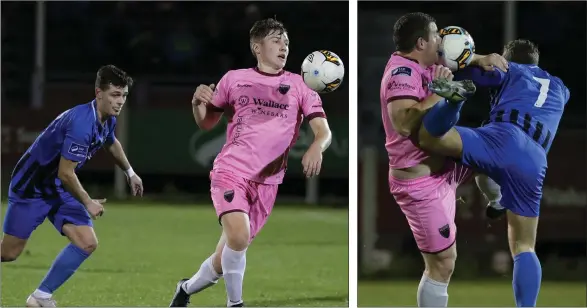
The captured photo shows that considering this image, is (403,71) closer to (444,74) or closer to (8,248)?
(444,74)

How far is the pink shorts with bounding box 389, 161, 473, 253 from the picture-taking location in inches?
188

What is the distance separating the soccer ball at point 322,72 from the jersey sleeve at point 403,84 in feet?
0.83

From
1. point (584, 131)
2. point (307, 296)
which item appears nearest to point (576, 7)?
point (584, 131)

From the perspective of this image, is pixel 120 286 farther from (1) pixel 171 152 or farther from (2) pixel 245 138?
(1) pixel 171 152

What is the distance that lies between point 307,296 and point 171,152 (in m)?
4.77

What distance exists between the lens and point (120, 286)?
641 cm

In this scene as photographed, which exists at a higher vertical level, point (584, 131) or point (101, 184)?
point (584, 131)

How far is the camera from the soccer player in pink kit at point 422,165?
474cm

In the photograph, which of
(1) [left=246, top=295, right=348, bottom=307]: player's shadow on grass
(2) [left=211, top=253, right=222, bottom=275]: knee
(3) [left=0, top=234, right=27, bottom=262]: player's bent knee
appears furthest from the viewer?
(1) [left=246, top=295, right=348, bottom=307]: player's shadow on grass

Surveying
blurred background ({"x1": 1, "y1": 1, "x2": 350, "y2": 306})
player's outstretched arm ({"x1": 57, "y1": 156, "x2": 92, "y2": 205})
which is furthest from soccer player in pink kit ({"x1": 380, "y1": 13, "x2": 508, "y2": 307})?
blurred background ({"x1": 1, "y1": 1, "x2": 350, "y2": 306})

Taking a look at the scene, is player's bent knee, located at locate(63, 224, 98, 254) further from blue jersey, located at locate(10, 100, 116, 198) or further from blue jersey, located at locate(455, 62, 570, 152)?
blue jersey, located at locate(455, 62, 570, 152)

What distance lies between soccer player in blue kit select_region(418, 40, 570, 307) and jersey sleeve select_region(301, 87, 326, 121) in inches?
22.5

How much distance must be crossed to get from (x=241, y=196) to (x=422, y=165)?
35.8 inches

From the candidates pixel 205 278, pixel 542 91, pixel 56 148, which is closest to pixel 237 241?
pixel 205 278
